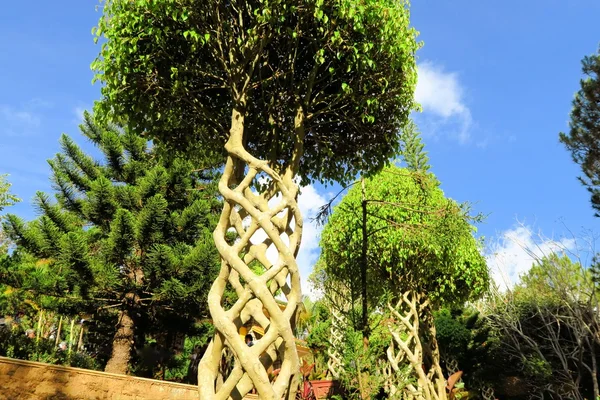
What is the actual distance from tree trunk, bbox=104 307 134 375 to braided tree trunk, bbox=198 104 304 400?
9.46m

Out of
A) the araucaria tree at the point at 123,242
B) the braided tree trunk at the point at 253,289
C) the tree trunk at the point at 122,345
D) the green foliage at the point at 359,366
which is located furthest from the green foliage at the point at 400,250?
the tree trunk at the point at 122,345

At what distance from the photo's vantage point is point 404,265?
1093 centimetres


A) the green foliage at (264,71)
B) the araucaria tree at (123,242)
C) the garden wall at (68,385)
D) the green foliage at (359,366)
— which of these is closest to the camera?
the green foliage at (264,71)

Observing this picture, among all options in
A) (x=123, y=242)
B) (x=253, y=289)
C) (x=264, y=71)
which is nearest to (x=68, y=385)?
(x=253, y=289)

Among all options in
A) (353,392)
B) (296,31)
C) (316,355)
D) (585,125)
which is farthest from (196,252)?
(585,125)

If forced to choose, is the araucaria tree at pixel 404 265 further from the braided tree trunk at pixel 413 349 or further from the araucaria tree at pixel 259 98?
the araucaria tree at pixel 259 98

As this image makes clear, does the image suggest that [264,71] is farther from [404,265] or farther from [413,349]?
[413,349]

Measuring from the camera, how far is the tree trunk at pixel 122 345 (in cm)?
1195

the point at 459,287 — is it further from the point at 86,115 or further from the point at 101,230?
the point at 86,115

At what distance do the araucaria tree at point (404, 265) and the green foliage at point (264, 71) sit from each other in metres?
3.94

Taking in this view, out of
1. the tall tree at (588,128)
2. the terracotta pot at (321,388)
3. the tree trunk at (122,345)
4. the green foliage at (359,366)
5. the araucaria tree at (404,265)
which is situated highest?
the tall tree at (588,128)

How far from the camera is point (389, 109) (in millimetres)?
5367

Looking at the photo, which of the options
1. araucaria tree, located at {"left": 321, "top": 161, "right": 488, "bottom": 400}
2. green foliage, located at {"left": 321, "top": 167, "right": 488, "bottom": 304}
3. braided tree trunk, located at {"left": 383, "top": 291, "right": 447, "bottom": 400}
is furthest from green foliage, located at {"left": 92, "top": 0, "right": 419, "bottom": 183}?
braided tree trunk, located at {"left": 383, "top": 291, "right": 447, "bottom": 400}

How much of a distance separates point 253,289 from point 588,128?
11522 mm
